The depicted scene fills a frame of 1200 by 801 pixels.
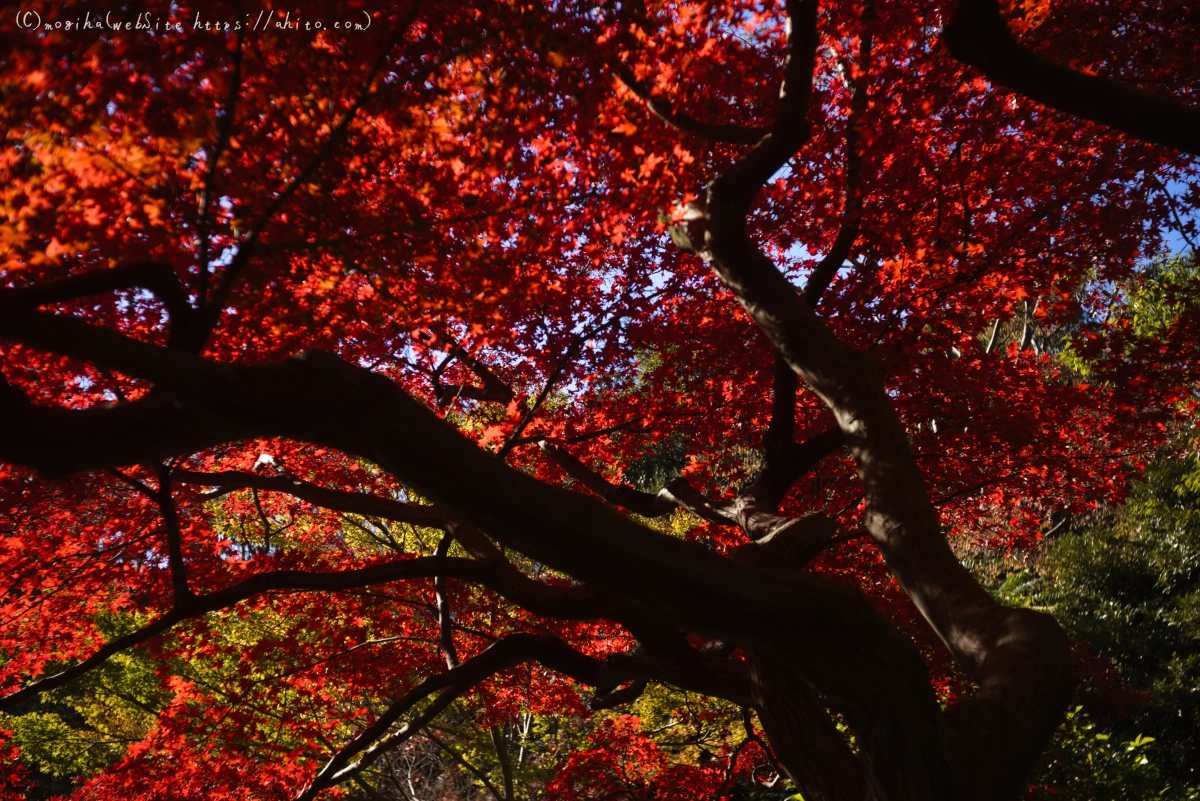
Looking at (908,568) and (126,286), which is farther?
(908,568)

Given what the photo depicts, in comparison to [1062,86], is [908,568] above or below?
below

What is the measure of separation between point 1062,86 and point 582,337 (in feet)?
15.2

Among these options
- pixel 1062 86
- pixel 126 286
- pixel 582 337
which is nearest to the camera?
pixel 126 286

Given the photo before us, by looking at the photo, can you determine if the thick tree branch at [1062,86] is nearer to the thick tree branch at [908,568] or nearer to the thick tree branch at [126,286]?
the thick tree branch at [908,568]

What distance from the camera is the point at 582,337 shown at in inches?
278

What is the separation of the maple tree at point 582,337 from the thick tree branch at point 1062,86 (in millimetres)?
20

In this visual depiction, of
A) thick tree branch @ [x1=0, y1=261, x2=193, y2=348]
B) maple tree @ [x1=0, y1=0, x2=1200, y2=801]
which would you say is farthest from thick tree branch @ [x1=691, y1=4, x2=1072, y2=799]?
thick tree branch @ [x1=0, y1=261, x2=193, y2=348]

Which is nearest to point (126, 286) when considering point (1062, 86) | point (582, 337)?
point (1062, 86)

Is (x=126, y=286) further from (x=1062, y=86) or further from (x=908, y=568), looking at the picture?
(x=1062, y=86)

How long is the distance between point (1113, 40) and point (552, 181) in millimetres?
4662

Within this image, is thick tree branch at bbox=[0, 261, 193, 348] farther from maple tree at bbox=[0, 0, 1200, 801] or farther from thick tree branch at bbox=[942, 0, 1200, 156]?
thick tree branch at bbox=[942, 0, 1200, 156]

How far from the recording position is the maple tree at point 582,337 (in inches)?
99.8

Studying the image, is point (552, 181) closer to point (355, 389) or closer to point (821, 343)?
point (821, 343)

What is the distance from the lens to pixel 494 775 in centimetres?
1389
